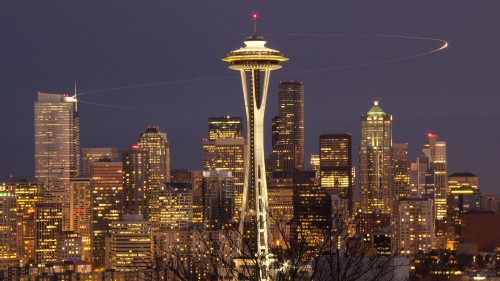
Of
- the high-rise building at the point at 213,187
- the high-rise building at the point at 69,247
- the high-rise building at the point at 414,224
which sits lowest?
the high-rise building at the point at 69,247

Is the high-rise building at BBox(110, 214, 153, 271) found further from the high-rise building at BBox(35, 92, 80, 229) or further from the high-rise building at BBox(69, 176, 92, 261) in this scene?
the high-rise building at BBox(35, 92, 80, 229)

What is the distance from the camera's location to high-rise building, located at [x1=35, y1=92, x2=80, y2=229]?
122438 millimetres

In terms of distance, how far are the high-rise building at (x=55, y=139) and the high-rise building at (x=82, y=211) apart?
10.0 feet

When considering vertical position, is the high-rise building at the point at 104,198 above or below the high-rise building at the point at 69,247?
above

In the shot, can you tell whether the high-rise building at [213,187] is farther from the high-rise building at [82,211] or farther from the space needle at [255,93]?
the space needle at [255,93]

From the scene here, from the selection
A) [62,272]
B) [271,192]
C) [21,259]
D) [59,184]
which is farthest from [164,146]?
[62,272]

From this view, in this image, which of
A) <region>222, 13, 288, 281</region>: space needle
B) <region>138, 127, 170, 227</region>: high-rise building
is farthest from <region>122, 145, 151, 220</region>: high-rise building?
<region>222, 13, 288, 281</region>: space needle

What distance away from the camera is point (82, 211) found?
110 meters

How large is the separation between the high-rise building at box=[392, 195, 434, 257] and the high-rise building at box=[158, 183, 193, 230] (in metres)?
14.0

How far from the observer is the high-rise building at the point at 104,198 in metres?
103

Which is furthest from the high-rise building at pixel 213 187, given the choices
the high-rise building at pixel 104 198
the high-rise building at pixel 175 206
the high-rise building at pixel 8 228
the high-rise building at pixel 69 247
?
the high-rise building at pixel 8 228

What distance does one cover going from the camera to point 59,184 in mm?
118250

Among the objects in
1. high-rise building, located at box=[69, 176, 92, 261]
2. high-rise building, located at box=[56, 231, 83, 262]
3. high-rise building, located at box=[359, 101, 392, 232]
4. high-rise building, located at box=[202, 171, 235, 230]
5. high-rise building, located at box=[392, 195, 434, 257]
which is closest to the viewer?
high-rise building, located at box=[392, 195, 434, 257]

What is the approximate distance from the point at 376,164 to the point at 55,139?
2731 centimetres
